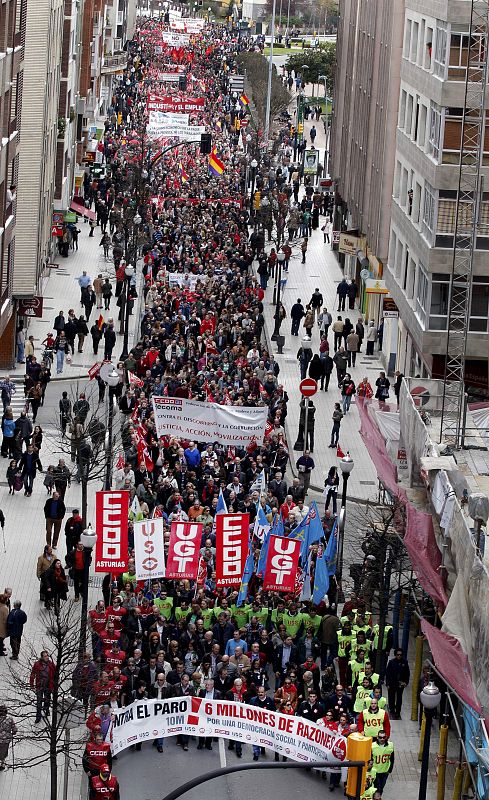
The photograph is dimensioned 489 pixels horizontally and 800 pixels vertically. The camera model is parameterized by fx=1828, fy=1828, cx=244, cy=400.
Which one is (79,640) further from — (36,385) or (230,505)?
(36,385)

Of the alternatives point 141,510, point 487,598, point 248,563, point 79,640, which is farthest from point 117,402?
point 487,598

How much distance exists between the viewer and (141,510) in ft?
120

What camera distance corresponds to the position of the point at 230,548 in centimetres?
3158

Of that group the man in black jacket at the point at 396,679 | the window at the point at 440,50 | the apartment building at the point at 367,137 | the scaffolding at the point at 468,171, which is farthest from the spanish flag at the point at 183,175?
the man in black jacket at the point at 396,679

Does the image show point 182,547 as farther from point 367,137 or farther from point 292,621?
point 367,137

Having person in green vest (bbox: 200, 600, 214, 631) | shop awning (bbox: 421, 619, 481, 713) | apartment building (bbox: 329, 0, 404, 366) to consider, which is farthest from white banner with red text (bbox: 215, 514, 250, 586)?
apartment building (bbox: 329, 0, 404, 366)

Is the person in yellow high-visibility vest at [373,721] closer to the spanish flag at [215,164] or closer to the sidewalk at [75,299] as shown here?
the sidewalk at [75,299]

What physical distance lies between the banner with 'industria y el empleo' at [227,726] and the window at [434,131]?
2838 cm

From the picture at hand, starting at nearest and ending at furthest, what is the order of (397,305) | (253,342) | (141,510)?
(141,510) → (253,342) → (397,305)

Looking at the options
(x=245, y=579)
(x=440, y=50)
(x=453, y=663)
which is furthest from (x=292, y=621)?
(x=440, y=50)

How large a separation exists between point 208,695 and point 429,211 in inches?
1098

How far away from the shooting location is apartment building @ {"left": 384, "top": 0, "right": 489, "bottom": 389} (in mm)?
51031

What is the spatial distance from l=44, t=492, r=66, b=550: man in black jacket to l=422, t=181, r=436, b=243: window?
61.4 feet

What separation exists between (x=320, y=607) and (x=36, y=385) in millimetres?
18529
